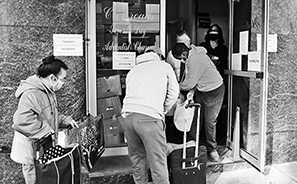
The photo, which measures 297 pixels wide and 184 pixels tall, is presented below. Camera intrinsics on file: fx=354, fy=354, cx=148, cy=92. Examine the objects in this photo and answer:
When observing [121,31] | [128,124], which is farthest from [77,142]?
[121,31]

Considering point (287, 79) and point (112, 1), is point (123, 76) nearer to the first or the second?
point (112, 1)

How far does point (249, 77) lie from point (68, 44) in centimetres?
215

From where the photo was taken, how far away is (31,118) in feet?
9.21

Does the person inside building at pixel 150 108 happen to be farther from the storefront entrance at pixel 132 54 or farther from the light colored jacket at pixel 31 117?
the storefront entrance at pixel 132 54

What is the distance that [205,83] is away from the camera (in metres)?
4.28

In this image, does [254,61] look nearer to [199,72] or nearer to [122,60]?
[199,72]

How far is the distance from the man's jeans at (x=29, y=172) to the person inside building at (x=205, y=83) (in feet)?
6.37

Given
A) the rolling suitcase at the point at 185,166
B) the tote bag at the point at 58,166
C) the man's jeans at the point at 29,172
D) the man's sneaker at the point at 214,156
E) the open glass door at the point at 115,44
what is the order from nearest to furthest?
the tote bag at the point at 58,166, the man's jeans at the point at 29,172, the rolling suitcase at the point at 185,166, the open glass door at the point at 115,44, the man's sneaker at the point at 214,156

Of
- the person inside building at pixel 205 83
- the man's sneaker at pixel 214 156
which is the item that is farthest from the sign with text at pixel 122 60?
the man's sneaker at pixel 214 156

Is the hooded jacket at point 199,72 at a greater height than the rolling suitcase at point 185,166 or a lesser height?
greater

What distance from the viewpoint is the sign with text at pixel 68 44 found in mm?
3832

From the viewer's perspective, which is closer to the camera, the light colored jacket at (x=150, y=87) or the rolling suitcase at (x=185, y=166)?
the light colored jacket at (x=150, y=87)

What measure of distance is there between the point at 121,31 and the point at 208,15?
10.2 feet

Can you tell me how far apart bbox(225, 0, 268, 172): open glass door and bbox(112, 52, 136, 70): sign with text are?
4.37ft
